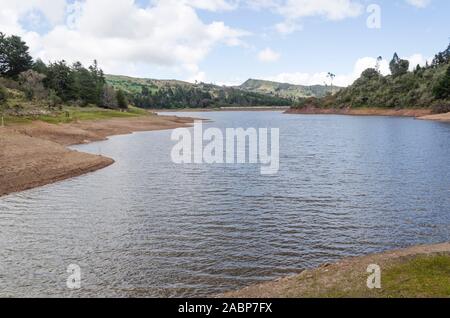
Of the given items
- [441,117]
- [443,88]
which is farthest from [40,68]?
[443,88]

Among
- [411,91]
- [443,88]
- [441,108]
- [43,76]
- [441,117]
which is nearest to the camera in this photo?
[43,76]

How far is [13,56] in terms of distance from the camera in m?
123

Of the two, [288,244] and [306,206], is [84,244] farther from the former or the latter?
[306,206]

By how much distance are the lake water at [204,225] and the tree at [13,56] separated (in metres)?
103

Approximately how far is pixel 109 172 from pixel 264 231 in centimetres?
2291

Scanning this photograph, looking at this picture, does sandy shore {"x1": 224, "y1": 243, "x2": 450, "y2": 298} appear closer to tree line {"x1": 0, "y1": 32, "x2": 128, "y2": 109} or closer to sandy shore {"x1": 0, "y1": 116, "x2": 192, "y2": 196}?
sandy shore {"x1": 0, "y1": 116, "x2": 192, "y2": 196}

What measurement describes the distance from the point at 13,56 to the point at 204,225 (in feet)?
405

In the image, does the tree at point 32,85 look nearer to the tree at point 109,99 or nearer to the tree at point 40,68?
the tree at point 40,68

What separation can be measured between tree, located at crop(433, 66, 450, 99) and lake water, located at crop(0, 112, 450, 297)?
122238mm

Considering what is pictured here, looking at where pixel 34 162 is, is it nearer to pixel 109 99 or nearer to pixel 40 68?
pixel 40 68

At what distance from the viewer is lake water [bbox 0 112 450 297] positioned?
53.5ft

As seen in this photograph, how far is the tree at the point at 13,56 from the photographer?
122812mm

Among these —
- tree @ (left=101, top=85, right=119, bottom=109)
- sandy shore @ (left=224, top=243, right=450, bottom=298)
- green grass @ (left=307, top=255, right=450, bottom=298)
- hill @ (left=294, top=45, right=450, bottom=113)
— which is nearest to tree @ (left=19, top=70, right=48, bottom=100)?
tree @ (left=101, top=85, right=119, bottom=109)

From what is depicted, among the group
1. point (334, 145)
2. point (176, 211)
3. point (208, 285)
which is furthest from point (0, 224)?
point (334, 145)
